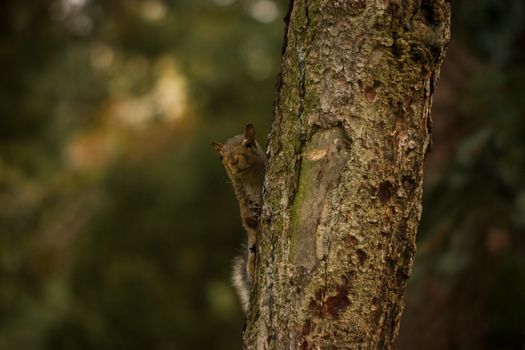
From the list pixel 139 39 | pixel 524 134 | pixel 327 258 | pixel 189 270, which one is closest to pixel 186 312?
pixel 189 270

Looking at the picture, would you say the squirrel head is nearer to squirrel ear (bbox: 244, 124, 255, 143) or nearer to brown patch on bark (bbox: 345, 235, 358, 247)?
squirrel ear (bbox: 244, 124, 255, 143)

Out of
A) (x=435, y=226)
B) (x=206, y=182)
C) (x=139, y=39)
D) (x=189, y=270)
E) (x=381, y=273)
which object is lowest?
(x=381, y=273)

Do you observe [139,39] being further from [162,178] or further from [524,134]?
[524,134]

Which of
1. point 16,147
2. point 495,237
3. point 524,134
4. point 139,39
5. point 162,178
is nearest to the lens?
point 524,134

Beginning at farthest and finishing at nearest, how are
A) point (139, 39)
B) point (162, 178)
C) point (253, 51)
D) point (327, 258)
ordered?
point (162, 178) < point (253, 51) < point (139, 39) < point (327, 258)

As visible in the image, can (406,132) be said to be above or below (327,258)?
above

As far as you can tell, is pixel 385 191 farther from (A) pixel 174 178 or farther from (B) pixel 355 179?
(A) pixel 174 178

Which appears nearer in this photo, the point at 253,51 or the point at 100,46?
the point at 100,46
